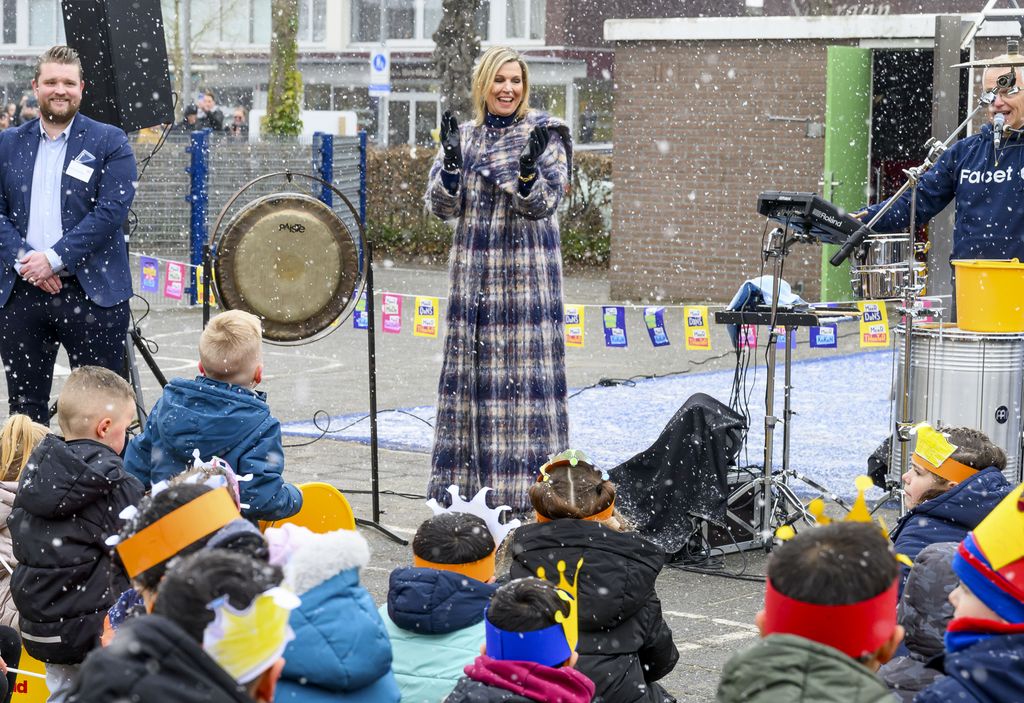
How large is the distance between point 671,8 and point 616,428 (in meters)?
34.1

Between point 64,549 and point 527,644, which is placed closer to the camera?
point 527,644

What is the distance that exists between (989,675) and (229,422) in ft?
9.07

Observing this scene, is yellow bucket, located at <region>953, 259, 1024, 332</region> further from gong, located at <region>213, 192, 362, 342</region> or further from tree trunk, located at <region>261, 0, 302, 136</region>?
tree trunk, located at <region>261, 0, 302, 136</region>

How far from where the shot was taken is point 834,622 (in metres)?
2.70

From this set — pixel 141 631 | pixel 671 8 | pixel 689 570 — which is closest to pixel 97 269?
pixel 689 570

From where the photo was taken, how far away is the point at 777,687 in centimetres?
252

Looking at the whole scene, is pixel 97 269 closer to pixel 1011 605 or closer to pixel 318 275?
pixel 318 275

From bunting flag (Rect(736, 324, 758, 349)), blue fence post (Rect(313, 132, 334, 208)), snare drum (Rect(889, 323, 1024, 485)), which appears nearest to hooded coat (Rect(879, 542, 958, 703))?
snare drum (Rect(889, 323, 1024, 485))

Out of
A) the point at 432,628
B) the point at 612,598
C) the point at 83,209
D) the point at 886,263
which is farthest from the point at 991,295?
the point at 83,209

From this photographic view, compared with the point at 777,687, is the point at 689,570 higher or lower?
lower

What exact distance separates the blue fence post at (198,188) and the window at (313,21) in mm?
28885

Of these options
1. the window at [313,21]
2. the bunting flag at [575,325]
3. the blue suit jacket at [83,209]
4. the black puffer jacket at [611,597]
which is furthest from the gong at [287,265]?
the window at [313,21]

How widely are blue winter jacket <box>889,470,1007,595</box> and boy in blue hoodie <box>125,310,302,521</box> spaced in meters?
2.00

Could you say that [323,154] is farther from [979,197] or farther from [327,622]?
[327,622]
